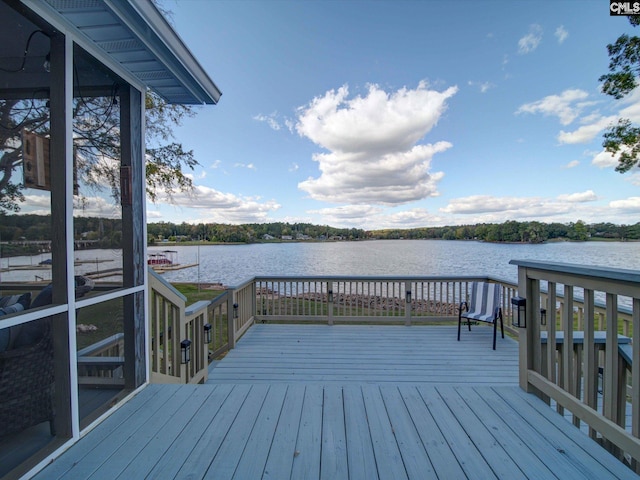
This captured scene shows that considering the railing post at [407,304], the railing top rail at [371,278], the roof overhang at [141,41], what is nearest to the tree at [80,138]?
the roof overhang at [141,41]

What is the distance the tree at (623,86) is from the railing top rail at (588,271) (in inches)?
216

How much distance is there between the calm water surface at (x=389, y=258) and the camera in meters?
6.70

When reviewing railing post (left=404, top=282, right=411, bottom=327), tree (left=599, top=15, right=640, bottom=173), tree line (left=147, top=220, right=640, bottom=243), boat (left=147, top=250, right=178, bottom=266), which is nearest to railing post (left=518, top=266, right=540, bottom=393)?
railing post (left=404, top=282, right=411, bottom=327)

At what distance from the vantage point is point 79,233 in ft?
5.17

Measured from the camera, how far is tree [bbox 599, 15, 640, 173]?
4629mm

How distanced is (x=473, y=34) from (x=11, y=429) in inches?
360

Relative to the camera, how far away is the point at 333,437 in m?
1.51

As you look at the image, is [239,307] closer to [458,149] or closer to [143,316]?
[143,316]

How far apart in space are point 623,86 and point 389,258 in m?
7.20

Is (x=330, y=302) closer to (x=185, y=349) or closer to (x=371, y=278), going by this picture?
(x=371, y=278)

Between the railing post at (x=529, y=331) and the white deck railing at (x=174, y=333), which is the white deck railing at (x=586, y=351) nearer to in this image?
the railing post at (x=529, y=331)

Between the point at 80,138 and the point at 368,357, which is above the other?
the point at 80,138

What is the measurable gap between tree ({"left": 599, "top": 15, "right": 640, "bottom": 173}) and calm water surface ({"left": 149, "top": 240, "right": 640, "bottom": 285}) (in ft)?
7.11

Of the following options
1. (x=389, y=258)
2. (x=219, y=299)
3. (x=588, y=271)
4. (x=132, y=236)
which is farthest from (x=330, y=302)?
(x=389, y=258)
